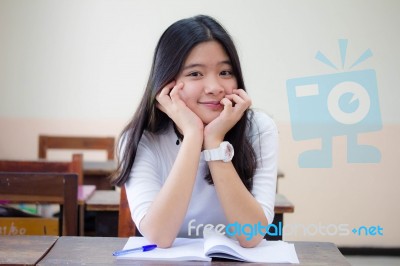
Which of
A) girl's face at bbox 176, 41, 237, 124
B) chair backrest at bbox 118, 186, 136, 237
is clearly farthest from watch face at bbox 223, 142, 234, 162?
chair backrest at bbox 118, 186, 136, 237

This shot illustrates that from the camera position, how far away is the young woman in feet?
3.89

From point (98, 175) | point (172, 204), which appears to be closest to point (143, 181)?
point (172, 204)

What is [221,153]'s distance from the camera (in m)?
1.22

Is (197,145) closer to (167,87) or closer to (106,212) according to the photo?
(167,87)

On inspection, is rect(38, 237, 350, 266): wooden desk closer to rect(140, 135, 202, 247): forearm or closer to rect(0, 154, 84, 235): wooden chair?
rect(140, 135, 202, 247): forearm

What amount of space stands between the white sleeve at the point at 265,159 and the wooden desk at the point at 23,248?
1.66 feet

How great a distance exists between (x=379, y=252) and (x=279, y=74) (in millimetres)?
626

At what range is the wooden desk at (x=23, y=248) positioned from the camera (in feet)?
3.33

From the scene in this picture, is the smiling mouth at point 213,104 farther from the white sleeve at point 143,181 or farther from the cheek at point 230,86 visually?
the white sleeve at point 143,181

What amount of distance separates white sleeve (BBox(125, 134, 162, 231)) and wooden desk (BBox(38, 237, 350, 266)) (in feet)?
0.30

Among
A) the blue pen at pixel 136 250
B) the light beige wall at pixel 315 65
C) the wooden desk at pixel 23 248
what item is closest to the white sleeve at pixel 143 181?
the blue pen at pixel 136 250

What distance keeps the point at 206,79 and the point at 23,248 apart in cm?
58

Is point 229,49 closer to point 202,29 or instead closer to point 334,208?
point 202,29

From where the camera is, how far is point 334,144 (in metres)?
1.60
